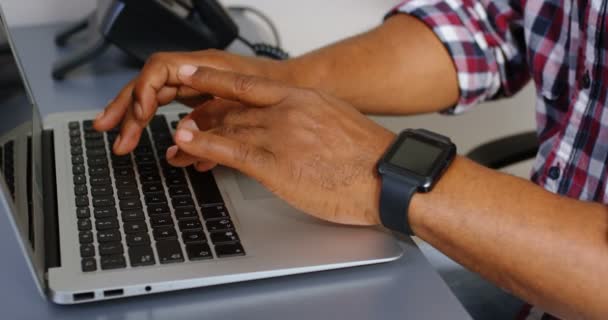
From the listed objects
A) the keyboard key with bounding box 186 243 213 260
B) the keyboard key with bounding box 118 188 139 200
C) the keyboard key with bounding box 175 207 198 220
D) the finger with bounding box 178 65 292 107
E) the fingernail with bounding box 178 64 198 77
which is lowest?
the keyboard key with bounding box 118 188 139 200

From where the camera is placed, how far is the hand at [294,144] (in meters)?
0.70

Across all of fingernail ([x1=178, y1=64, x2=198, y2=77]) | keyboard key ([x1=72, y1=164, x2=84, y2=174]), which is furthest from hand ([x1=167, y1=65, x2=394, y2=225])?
keyboard key ([x1=72, y1=164, x2=84, y2=174])

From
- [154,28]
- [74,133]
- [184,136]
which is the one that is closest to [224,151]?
[184,136]

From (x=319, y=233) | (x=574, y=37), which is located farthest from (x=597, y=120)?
(x=319, y=233)

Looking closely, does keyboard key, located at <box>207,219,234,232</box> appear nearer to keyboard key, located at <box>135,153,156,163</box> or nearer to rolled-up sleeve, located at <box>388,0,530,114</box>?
keyboard key, located at <box>135,153,156,163</box>

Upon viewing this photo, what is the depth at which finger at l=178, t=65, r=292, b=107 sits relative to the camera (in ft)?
2.43

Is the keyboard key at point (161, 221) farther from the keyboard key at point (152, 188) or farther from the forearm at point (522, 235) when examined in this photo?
the forearm at point (522, 235)

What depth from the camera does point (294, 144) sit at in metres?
0.72

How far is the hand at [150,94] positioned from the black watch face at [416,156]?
0.24 m

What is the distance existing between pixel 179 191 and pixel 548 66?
49 cm

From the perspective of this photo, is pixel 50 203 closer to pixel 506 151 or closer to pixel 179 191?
pixel 179 191

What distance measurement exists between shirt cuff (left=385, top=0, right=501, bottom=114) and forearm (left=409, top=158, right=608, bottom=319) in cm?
30

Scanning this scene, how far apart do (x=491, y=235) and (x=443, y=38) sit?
1.25ft

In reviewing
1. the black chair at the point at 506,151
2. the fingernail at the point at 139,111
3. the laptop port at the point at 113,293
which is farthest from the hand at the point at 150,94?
the black chair at the point at 506,151
